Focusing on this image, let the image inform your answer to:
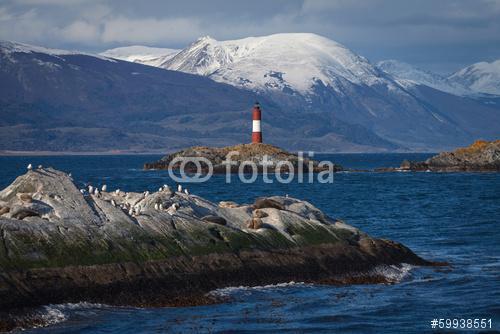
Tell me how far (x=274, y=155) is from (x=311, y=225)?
83702mm

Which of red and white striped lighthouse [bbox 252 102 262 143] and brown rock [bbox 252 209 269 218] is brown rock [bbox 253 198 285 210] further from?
red and white striped lighthouse [bbox 252 102 262 143]

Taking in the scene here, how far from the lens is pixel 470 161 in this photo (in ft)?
385

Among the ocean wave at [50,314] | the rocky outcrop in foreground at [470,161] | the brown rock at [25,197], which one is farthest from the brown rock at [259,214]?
the rocky outcrop in foreground at [470,161]

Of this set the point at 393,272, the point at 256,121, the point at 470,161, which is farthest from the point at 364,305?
the point at 470,161

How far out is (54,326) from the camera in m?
22.5

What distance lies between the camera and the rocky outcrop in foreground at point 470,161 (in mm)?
115125

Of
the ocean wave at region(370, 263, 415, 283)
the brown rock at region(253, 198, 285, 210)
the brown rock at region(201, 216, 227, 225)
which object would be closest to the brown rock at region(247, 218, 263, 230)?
the brown rock at region(201, 216, 227, 225)

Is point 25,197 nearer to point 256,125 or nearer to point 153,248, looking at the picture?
point 153,248

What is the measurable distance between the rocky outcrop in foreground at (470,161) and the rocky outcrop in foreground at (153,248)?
85.7 meters

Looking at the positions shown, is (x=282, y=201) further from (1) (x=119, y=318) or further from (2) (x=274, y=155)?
(2) (x=274, y=155)

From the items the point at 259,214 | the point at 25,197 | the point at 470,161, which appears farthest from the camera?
the point at 470,161

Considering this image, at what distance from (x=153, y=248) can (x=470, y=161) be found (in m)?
95.7

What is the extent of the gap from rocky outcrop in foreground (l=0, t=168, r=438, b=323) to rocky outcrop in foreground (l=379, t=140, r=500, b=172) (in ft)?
281

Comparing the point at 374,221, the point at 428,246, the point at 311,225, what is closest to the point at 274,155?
the point at 374,221
